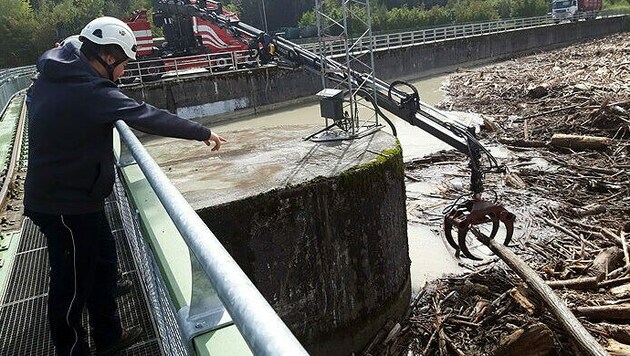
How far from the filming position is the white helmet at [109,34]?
2.94m

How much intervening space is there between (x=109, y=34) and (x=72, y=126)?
602 millimetres

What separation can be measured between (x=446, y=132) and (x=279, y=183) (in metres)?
4.05

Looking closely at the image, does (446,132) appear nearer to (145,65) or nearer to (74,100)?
(74,100)

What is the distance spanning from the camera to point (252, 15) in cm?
6178

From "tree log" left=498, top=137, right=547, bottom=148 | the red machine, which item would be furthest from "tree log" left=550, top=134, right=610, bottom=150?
the red machine

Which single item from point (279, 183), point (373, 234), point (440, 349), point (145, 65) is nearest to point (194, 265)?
point (279, 183)

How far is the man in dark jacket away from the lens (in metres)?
2.76

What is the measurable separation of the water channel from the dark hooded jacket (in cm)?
508

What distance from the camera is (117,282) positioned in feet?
12.1

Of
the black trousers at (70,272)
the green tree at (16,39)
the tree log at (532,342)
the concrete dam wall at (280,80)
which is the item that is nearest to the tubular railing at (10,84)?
the concrete dam wall at (280,80)

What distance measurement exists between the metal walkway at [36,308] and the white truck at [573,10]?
54.3 metres

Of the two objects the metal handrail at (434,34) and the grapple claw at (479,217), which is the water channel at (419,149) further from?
the metal handrail at (434,34)

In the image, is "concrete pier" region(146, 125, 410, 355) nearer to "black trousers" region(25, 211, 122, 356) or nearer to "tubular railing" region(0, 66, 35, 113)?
"black trousers" region(25, 211, 122, 356)

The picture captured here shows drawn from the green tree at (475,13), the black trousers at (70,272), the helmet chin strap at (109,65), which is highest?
the green tree at (475,13)
